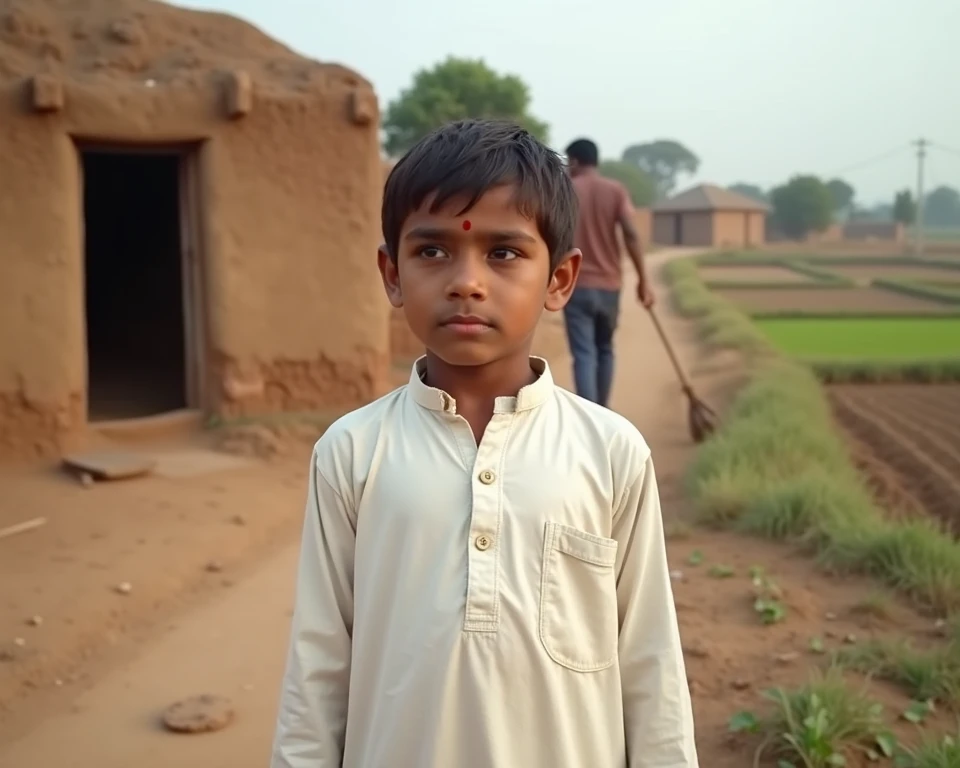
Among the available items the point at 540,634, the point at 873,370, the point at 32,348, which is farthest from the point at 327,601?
the point at 873,370

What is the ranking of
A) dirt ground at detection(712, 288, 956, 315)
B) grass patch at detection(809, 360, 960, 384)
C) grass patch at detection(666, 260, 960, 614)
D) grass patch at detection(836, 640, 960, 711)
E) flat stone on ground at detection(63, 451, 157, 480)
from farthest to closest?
dirt ground at detection(712, 288, 956, 315) < grass patch at detection(809, 360, 960, 384) < flat stone on ground at detection(63, 451, 157, 480) < grass patch at detection(666, 260, 960, 614) < grass patch at detection(836, 640, 960, 711)

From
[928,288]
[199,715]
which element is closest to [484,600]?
[199,715]

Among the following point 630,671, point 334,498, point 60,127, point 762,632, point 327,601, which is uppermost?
point 60,127

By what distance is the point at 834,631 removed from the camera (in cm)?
356

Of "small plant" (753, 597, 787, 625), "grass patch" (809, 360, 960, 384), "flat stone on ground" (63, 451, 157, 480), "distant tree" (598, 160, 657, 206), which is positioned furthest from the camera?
"distant tree" (598, 160, 657, 206)

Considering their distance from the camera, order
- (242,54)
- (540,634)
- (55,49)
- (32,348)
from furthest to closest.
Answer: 1. (242,54)
2. (55,49)
3. (32,348)
4. (540,634)

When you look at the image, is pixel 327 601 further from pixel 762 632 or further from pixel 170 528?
pixel 170 528

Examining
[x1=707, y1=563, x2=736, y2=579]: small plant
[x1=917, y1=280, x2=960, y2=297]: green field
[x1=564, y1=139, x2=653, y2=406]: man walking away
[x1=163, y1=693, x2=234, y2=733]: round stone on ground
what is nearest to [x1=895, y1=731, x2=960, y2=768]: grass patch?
[x1=707, y1=563, x2=736, y2=579]: small plant

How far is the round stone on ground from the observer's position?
3088 mm

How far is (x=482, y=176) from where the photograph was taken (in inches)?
59.0

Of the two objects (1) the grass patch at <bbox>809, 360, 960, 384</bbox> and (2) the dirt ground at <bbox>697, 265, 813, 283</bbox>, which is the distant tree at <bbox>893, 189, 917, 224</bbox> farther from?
(1) the grass patch at <bbox>809, 360, 960, 384</bbox>

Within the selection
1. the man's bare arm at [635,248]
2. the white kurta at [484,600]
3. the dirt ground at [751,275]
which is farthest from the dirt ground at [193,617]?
the dirt ground at [751,275]

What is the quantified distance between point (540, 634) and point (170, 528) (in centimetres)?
360

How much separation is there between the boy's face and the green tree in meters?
31.5
